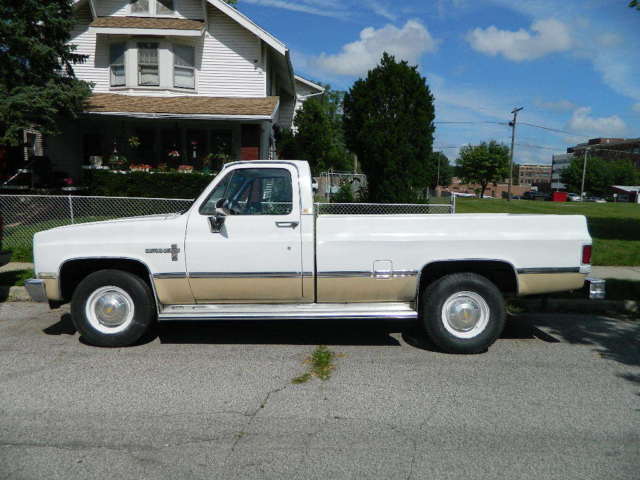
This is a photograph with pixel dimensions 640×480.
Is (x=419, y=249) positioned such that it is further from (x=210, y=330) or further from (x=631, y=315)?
(x=631, y=315)

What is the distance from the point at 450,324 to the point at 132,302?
129 inches

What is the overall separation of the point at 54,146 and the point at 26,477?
19.1m

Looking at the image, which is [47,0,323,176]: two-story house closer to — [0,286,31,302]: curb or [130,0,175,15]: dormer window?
[130,0,175,15]: dormer window

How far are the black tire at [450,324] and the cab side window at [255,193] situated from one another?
1.72m

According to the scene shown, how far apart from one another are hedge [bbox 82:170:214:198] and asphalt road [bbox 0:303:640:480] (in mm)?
11192

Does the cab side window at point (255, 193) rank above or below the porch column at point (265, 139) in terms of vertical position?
below

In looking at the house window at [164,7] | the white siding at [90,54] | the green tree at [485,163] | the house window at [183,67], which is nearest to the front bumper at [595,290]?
the house window at [183,67]

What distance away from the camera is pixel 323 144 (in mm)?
25203

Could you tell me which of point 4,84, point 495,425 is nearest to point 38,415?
point 495,425


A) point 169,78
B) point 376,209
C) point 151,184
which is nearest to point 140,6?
point 169,78

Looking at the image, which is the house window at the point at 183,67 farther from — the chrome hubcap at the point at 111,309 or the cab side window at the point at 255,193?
the chrome hubcap at the point at 111,309

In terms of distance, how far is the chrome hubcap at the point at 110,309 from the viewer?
561cm

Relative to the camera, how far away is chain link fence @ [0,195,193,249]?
474 inches

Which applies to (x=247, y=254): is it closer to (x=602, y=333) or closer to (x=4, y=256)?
(x=4, y=256)
